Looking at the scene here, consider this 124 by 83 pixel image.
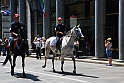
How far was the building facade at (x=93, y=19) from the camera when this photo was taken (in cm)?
2173

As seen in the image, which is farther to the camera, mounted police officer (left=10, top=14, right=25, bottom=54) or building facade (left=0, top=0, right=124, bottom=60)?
building facade (left=0, top=0, right=124, bottom=60)

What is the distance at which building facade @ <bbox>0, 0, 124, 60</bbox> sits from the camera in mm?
21734

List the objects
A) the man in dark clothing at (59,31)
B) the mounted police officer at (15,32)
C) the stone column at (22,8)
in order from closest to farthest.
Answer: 1. the mounted police officer at (15,32)
2. the man in dark clothing at (59,31)
3. the stone column at (22,8)

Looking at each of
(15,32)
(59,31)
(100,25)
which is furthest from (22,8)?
(15,32)

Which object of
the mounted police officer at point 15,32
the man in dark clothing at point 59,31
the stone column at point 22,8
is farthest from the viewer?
the stone column at point 22,8

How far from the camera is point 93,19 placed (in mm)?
31562

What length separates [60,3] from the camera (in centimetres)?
2583

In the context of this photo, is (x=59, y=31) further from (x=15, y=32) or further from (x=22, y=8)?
(x=22, y=8)

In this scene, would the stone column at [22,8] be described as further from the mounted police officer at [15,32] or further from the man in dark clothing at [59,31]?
the mounted police officer at [15,32]

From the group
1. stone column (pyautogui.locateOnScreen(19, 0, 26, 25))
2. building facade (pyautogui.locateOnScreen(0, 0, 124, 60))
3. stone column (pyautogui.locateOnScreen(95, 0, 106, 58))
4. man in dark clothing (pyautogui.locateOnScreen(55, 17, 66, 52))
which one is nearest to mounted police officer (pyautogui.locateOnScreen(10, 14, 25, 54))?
man in dark clothing (pyautogui.locateOnScreen(55, 17, 66, 52))

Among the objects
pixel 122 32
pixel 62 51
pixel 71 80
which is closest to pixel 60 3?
pixel 122 32

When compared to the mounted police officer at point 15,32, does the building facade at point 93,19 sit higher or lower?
higher

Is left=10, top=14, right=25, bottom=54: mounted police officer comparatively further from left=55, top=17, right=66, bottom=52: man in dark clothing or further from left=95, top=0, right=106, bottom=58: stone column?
left=95, top=0, right=106, bottom=58: stone column

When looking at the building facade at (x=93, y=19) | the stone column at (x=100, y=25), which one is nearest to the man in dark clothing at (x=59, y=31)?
the building facade at (x=93, y=19)
